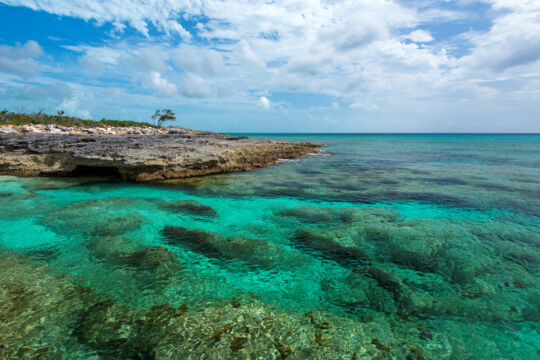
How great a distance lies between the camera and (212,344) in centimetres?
349

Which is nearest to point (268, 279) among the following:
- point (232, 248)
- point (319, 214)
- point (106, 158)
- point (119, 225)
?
point (232, 248)

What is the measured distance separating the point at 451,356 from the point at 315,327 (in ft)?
5.71

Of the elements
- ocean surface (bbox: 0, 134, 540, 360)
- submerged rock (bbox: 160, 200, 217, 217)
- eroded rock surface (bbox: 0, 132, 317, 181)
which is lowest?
ocean surface (bbox: 0, 134, 540, 360)

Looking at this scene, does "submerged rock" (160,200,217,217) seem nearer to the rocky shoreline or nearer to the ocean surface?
the ocean surface

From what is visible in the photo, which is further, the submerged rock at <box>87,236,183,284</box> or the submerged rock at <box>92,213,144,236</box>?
the submerged rock at <box>92,213,144,236</box>

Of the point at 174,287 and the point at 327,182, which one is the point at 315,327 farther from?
the point at 327,182

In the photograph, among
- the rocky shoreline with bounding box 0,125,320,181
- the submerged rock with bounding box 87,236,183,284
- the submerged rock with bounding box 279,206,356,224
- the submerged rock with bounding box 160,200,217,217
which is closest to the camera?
the submerged rock with bounding box 87,236,183,284

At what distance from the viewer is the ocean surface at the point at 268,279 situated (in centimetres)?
355

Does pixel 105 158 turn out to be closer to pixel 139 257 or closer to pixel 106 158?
pixel 106 158

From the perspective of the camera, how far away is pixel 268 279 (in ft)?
16.7

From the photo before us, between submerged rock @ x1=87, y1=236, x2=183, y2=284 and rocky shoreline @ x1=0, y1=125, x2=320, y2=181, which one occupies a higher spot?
rocky shoreline @ x1=0, y1=125, x2=320, y2=181

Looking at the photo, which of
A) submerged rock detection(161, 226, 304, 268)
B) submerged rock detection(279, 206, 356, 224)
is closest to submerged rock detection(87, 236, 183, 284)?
submerged rock detection(161, 226, 304, 268)

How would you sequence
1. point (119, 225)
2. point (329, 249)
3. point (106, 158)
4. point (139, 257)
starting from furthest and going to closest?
point (106, 158), point (119, 225), point (329, 249), point (139, 257)

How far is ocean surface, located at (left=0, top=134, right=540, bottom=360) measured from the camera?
→ 3.55m
